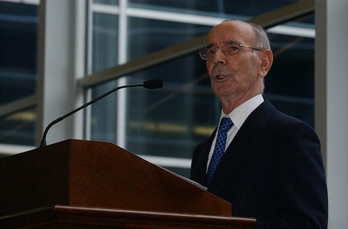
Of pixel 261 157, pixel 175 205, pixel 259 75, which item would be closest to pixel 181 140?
pixel 259 75

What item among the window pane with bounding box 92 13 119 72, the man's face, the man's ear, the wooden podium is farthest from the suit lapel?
the window pane with bounding box 92 13 119 72

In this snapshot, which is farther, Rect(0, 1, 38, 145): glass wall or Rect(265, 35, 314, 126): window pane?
Rect(0, 1, 38, 145): glass wall

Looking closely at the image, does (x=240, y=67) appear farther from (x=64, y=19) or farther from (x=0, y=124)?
(x=0, y=124)

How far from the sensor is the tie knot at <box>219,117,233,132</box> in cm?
270

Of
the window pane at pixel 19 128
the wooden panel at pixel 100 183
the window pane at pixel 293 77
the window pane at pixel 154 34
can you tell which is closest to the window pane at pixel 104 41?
the window pane at pixel 154 34

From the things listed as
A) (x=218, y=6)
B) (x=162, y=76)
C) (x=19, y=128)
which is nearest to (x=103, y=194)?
(x=218, y=6)

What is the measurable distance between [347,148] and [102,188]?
6.13 feet

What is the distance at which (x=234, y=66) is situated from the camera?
108 inches

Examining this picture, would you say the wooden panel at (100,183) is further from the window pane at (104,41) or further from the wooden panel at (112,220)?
the window pane at (104,41)

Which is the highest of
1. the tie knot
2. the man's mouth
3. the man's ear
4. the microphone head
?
the man's ear

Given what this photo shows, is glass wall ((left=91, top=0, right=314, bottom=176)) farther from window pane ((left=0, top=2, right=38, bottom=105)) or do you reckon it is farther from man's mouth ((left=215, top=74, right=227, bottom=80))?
window pane ((left=0, top=2, right=38, bottom=105))

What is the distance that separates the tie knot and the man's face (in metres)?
0.08

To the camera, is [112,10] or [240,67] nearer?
[240,67]

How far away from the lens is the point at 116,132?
19.4 ft
